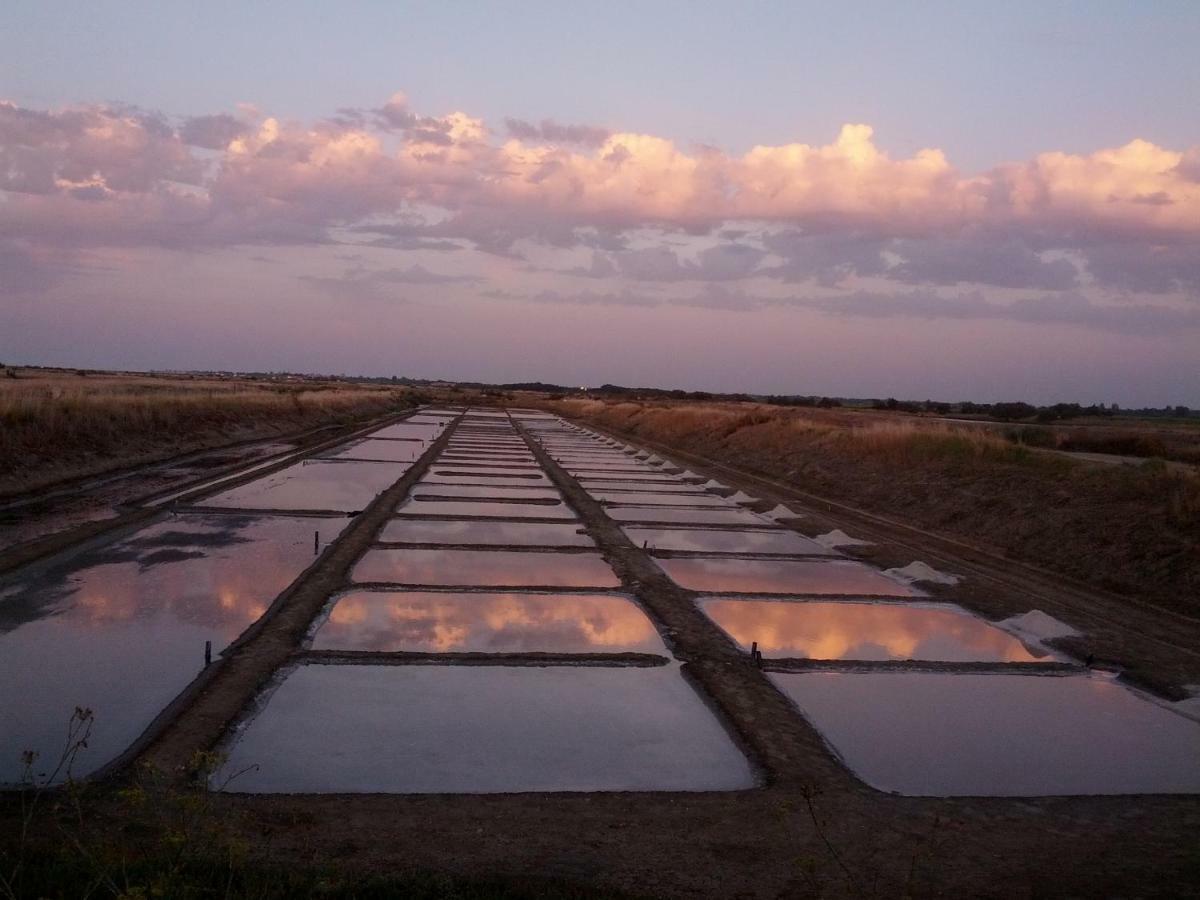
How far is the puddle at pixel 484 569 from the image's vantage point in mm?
10758

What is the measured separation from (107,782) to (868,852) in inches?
154

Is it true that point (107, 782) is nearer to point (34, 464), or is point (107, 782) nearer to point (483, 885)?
point (483, 885)

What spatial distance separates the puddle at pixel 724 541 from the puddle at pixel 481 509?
206 centimetres

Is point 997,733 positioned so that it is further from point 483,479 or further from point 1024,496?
point 483,479

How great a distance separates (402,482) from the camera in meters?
20.4

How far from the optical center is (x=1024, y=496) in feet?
51.8

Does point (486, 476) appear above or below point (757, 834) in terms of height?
above

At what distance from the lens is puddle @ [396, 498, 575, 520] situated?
1639 cm

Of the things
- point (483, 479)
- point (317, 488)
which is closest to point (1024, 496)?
point (483, 479)

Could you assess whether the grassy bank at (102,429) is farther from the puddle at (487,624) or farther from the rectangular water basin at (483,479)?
the puddle at (487,624)

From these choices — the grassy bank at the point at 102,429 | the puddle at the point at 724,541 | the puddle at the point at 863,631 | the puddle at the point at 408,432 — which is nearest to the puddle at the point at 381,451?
the puddle at the point at 408,432

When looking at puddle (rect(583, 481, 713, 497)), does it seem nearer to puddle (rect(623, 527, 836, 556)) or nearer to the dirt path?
puddle (rect(623, 527, 836, 556))

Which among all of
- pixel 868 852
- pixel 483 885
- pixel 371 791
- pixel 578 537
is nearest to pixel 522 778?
pixel 371 791

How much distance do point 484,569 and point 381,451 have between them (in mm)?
18714
